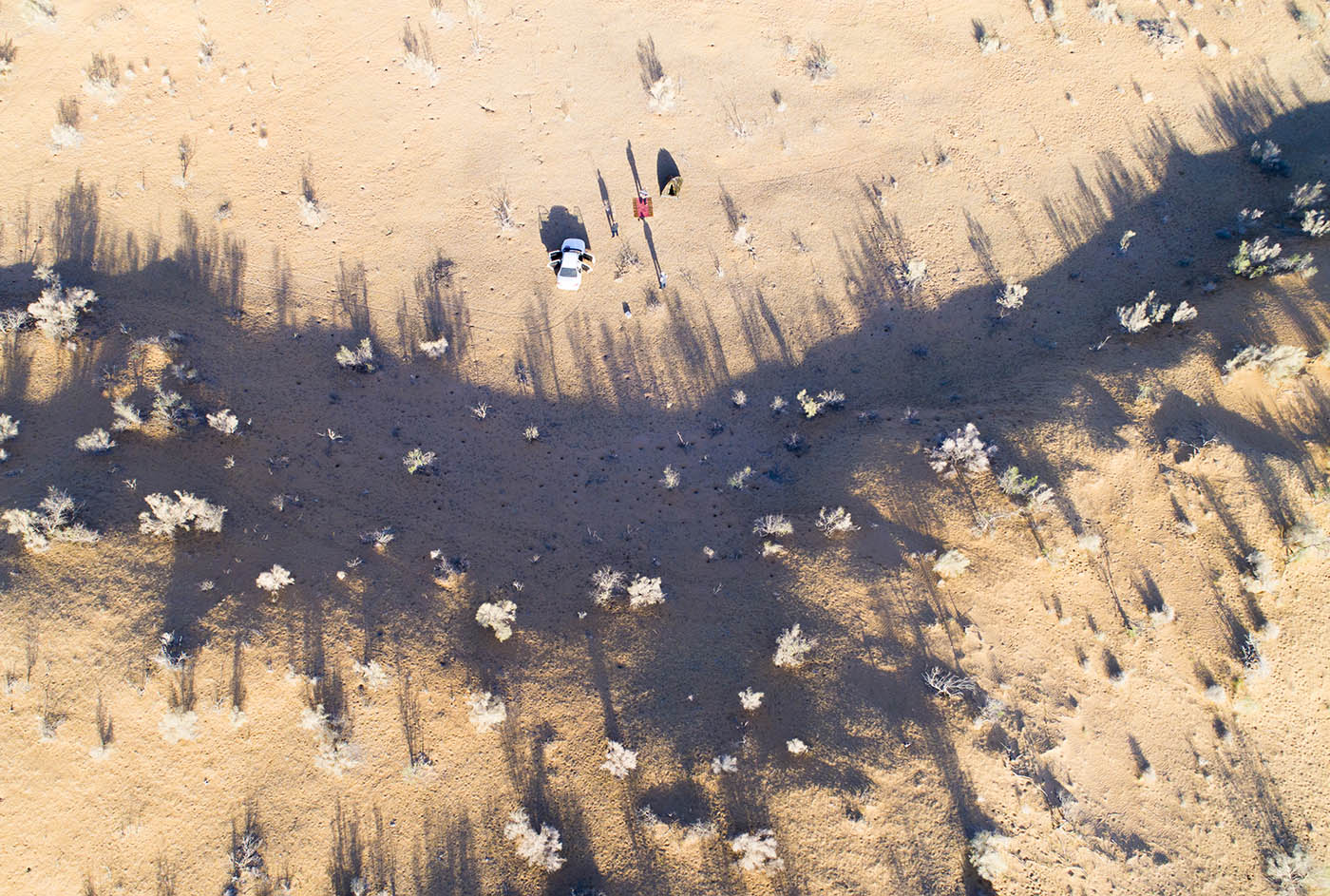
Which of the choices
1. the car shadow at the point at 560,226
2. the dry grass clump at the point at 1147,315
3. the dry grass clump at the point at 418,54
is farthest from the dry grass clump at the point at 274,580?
the dry grass clump at the point at 1147,315

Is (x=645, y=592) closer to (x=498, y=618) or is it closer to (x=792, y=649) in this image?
(x=498, y=618)

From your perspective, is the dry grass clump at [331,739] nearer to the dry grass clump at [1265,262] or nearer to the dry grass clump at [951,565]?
the dry grass clump at [951,565]

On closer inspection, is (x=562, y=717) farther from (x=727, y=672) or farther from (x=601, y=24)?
(x=601, y=24)

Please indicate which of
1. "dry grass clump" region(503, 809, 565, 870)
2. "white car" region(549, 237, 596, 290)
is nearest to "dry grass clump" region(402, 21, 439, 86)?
"white car" region(549, 237, 596, 290)

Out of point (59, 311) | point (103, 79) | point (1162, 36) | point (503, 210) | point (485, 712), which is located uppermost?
point (103, 79)

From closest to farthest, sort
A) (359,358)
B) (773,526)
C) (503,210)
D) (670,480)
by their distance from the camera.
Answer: (773,526) < (670,480) < (359,358) < (503,210)

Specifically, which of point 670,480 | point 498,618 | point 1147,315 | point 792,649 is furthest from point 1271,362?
point 498,618
